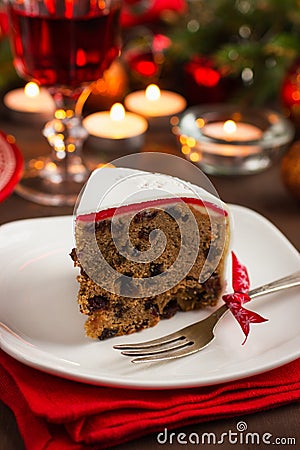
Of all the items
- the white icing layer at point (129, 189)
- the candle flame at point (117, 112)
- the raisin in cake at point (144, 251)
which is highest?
the white icing layer at point (129, 189)

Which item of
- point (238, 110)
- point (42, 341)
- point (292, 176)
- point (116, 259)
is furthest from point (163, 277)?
point (238, 110)

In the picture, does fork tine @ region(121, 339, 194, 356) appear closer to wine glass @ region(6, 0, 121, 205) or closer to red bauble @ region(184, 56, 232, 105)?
wine glass @ region(6, 0, 121, 205)

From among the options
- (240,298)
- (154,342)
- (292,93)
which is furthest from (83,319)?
(292,93)

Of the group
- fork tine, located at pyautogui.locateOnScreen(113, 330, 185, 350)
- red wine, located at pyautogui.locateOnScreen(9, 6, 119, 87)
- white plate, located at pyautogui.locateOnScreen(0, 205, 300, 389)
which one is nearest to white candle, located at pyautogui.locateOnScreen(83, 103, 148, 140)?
red wine, located at pyautogui.locateOnScreen(9, 6, 119, 87)

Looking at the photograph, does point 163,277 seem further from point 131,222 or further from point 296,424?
point 296,424

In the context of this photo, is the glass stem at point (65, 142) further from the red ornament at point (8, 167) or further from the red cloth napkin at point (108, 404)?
the red cloth napkin at point (108, 404)

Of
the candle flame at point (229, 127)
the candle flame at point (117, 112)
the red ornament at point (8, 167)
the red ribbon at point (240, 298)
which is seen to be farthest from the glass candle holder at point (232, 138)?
the red ribbon at point (240, 298)
